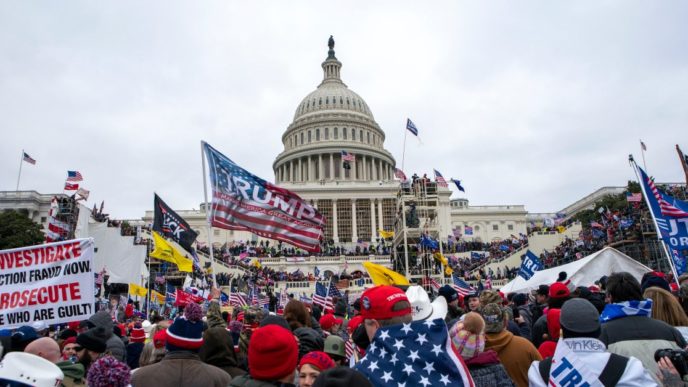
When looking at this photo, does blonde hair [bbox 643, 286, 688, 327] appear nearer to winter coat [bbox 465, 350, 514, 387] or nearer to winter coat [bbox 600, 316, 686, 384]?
winter coat [bbox 600, 316, 686, 384]

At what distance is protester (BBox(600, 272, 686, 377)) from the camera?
4.23 meters

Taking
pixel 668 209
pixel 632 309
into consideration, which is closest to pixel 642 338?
pixel 632 309

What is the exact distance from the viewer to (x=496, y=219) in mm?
90562

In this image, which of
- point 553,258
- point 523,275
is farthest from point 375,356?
point 553,258

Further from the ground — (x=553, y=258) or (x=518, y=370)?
(x=553, y=258)

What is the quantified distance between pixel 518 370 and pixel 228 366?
269 cm

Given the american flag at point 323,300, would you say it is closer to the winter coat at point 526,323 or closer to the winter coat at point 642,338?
the winter coat at point 526,323

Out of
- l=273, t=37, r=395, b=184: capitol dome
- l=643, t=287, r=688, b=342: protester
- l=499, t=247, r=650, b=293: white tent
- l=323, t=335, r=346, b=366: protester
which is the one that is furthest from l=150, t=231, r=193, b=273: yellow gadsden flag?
l=273, t=37, r=395, b=184: capitol dome

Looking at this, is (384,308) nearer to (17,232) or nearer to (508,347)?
(508,347)

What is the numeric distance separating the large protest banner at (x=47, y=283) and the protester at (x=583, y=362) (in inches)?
240

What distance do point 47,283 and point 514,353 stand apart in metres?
6.15

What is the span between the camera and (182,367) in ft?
14.6

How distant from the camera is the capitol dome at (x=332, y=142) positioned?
93.8 meters

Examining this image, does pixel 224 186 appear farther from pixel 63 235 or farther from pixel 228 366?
pixel 63 235
